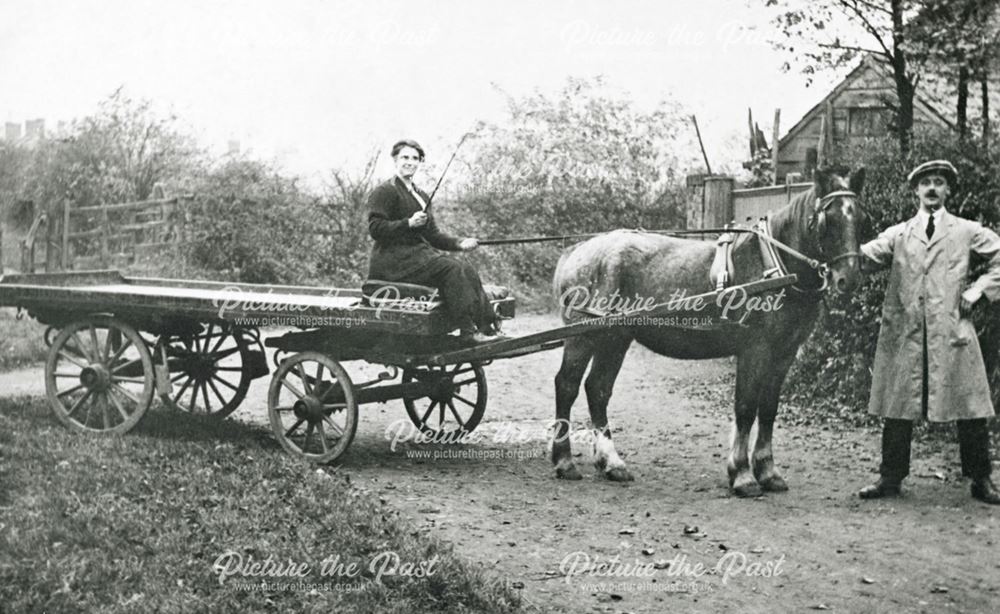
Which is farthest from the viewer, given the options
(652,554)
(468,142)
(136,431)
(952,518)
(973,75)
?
(468,142)

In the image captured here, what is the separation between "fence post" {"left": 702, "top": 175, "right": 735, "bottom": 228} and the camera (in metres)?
11.7

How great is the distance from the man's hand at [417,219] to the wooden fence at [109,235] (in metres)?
9.47

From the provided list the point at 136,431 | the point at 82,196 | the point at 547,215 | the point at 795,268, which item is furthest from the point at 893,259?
the point at 82,196

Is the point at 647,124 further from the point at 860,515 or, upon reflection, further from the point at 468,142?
the point at 860,515

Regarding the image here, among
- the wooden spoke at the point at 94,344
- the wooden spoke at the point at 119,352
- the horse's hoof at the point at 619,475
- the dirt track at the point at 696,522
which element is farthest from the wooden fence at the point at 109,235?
the horse's hoof at the point at 619,475

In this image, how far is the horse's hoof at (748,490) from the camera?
634 centimetres

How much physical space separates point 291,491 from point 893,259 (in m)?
4.14

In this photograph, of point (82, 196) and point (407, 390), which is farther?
point (82, 196)

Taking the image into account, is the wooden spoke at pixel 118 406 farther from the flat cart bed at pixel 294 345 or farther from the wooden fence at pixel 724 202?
the wooden fence at pixel 724 202

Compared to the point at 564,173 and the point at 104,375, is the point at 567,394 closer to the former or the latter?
the point at 104,375

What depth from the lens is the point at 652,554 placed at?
5.22 meters

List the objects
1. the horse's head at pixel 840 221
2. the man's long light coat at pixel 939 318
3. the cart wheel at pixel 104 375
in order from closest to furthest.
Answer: the horse's head at pixel 840 221, the man's long light coat at pixel 939 318, the cart wheel at pixel 104 375

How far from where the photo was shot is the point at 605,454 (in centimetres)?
691

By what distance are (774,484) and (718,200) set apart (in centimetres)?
582
